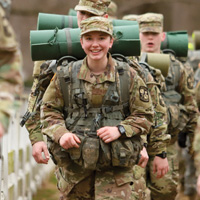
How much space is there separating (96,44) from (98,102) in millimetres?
436

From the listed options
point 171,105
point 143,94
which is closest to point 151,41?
point 171,105

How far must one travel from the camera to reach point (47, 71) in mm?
5523

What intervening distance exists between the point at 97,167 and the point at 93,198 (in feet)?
1.25

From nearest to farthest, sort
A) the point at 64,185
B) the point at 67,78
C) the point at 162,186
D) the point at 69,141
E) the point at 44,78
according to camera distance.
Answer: the point at 69,141
the point at 67,78
the point at 64,185
the point at 44,78
the point at 162,186

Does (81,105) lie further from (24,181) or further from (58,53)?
(24,181)

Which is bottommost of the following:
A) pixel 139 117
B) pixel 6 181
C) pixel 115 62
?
pixel 6 181

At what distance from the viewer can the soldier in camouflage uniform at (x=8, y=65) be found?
373 cm

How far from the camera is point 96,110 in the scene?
5.09m

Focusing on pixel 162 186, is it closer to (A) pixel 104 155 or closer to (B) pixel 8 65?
(A) pixel 104 155

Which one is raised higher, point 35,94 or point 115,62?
point 115,62

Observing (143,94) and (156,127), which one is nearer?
(143,94)

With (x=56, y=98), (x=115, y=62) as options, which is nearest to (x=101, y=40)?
(x=115, y=62)

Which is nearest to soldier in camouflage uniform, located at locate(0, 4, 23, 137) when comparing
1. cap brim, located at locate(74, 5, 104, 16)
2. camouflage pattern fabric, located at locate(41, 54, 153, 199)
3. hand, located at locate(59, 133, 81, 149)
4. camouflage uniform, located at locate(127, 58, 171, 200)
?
hand, located at locate(59, 133, 81, 149)

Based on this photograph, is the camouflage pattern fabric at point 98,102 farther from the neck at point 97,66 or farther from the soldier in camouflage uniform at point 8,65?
the soldier in camouflage uniform at point 8,65
